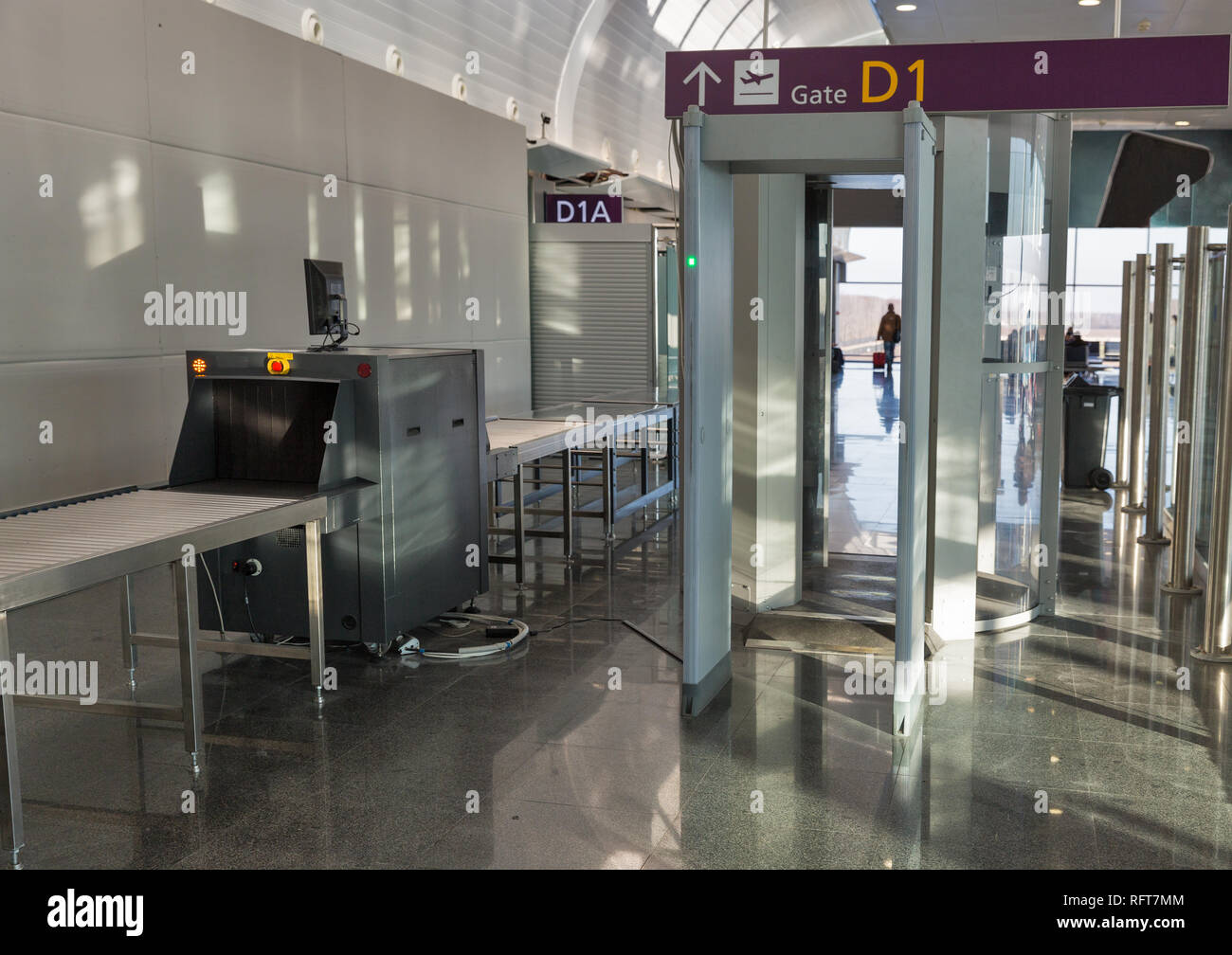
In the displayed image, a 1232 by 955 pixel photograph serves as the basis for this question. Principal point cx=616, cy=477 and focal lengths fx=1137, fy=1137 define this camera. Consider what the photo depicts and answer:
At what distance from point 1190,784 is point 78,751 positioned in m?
3.81

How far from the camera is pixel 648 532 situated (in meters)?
8.16

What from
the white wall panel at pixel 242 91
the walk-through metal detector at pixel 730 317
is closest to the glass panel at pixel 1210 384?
the walk-through metal detector at pixel 730 317

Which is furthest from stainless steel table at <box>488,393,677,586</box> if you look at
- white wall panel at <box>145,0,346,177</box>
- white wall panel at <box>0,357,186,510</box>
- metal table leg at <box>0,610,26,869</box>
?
metal table leg at <box>0,610,26,869</box>

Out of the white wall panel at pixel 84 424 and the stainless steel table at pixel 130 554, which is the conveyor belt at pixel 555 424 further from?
the white wall panel at pixel 84 424

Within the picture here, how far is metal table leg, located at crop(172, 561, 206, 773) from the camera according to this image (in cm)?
393

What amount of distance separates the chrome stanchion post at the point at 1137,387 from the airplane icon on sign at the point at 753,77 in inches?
214

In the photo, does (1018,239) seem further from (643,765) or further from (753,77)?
(643,765)

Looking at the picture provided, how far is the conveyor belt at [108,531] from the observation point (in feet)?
10.5

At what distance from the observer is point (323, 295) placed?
5164mm

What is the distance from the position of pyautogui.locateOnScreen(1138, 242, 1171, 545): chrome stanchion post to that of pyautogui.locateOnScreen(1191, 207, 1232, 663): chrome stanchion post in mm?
2572

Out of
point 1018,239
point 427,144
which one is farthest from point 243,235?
point 1018,239
